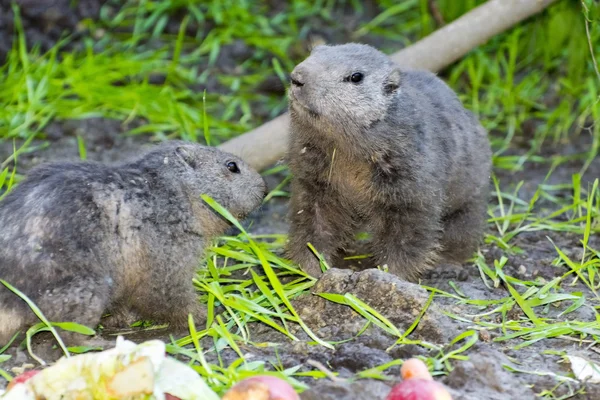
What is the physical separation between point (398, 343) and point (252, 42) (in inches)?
227

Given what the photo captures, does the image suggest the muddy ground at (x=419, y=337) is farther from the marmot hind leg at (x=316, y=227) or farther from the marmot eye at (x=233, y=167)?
the marmot eye at (x=233, y=167)

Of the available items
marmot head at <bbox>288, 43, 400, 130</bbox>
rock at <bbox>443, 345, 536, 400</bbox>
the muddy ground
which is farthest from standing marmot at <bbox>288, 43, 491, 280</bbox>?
rock at <bbox>443, 345, 536, 400</bbox>

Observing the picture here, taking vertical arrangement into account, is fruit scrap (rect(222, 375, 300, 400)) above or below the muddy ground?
above

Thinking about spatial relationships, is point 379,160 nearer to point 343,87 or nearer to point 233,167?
point 343,87

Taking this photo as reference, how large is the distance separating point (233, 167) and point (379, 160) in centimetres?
93

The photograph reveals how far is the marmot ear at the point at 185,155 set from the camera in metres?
5.59

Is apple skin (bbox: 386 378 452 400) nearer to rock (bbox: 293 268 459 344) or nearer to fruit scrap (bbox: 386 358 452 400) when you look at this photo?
fruit scrap (bbox: 386 358 452 400)

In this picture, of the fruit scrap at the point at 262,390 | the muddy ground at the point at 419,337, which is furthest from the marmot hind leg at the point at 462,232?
the fruit scrap at the point at 262,390

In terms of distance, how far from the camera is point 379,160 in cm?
557

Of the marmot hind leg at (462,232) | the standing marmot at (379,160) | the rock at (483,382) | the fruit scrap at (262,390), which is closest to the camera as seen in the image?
the fruit scrap at (262,390)

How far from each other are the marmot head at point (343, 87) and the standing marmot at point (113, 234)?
76cm

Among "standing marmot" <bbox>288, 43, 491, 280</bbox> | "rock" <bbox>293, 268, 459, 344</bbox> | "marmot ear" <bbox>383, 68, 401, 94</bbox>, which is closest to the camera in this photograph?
"rock" <bbox>293, 268, 459, 344</bbox>

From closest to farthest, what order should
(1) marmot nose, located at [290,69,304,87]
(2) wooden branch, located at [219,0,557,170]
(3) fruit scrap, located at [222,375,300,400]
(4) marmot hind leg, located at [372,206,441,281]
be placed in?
1. (3) fruit scrap, located at [222,375,300,400]
2. (1) marmot nose, located at [290,69,304,87]
3. (4) marmot hind leg, located at [372,206,441,281]
4. (2) wooden branch, located at [219,0,557,170]

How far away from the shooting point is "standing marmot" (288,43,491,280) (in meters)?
5.45
